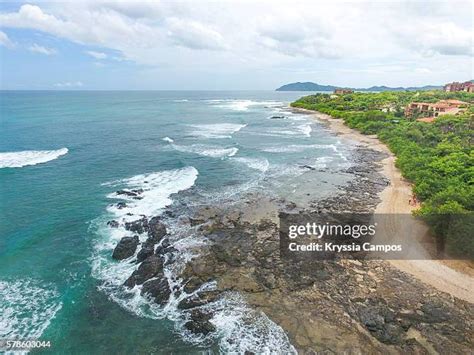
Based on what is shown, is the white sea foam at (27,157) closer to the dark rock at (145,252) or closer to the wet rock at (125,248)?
the wet rock at (125,248)

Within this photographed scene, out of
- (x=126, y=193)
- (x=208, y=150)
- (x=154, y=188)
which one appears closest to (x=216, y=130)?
(x=208, y=150)

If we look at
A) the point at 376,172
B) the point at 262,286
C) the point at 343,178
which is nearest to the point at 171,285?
the point at 262,286

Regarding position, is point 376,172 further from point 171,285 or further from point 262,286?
point 171,285

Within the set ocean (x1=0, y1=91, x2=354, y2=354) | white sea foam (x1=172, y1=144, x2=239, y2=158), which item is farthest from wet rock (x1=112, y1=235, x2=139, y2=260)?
white sea foam (x1=172, y1=144, x2=239, y2=158)

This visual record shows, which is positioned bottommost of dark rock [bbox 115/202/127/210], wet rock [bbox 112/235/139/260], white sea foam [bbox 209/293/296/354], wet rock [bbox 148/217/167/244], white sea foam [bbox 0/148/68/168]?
white sea foam [bbox 209/293/296/354]

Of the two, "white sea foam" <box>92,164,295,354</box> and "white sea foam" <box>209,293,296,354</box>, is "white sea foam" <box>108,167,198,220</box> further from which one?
"white sea foam" <box>209,293,296,354</box>
